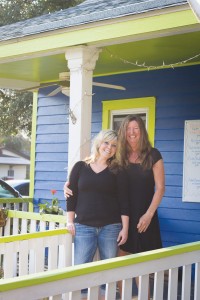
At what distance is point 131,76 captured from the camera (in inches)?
292

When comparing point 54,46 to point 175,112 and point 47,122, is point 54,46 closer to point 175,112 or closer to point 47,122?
point 175,112

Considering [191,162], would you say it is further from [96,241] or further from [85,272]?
[85,272]

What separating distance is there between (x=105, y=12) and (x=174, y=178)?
2679 mm

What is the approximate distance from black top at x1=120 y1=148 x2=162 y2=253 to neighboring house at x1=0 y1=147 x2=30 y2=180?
49.4 meters

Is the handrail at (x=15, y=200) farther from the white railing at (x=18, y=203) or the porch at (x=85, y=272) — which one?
the porch at (x=85, y=272)

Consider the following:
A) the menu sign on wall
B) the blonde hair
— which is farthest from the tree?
the blonde hair

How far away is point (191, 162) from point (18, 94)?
1270 centimetres

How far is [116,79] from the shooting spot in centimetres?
761

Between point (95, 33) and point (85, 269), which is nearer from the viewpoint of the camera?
point (85, 269)

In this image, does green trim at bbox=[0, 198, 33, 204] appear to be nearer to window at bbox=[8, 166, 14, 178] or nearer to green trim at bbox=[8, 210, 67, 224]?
green trim at bbox=[8, 210, 67, 224]

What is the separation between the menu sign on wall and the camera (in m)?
6.62

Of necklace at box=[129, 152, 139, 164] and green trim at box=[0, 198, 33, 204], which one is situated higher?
necklace at box=[129, 152, 139, 164]

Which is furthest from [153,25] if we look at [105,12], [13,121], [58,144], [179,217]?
[13,121]

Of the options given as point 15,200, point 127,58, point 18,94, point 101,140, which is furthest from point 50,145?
point 18,94
